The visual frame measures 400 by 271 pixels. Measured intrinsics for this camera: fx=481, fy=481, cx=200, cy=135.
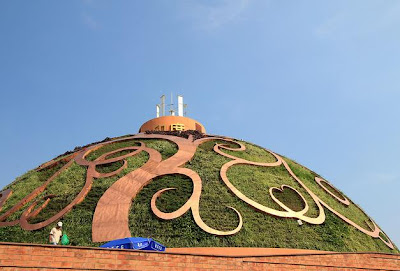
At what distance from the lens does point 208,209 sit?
44.9 ft

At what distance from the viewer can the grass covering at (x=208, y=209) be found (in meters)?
12.9

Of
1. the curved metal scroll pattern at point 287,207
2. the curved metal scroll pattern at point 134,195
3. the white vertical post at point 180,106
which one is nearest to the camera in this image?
the curved metal scroll pattern at point 134,195

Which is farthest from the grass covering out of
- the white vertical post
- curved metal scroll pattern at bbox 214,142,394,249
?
the white vertical post

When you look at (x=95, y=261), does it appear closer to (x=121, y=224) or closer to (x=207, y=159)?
(x=121, y=224)

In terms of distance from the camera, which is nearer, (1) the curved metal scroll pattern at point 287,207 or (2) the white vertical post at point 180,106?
(1) the curved metal scroll pattern at point 287,207

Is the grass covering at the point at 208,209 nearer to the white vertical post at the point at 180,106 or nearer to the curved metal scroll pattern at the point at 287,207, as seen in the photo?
the curved metal scroll pattern at the point at 287,207

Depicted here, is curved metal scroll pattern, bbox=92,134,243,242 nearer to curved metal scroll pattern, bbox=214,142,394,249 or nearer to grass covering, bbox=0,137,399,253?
grass covering, bbox=0,137,399,253

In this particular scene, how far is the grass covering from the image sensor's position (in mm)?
12922

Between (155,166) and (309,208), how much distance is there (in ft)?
16.5

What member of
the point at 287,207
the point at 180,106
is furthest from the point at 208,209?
the point at 180,106

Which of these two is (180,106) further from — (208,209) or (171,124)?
(208,209)

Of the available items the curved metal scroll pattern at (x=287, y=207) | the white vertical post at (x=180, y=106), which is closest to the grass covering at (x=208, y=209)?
the curved metal scroll pattern at (x=287, y=207)

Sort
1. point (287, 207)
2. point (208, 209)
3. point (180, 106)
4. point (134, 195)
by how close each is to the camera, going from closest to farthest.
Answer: point (208, 209) → point (134, 195) → point (287, 207) → point (180, 106)

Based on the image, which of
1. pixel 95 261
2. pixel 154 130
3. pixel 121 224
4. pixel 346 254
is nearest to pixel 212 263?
pixel 95 261
